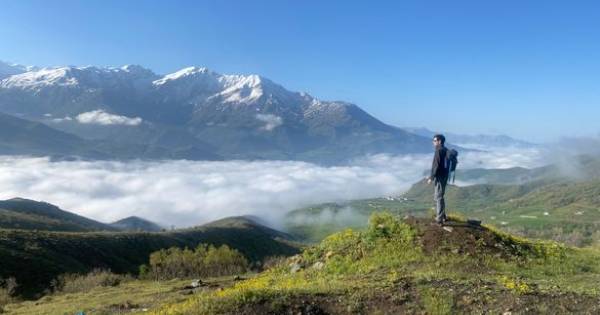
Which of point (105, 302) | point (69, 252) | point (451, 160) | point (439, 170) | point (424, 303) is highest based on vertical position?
point (451, 160)

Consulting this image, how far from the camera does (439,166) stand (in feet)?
72.6

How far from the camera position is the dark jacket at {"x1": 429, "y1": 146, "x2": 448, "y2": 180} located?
72.0ft

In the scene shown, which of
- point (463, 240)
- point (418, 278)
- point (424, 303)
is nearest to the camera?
point (424, 303)

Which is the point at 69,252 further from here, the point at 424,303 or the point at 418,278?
the point at 424,303

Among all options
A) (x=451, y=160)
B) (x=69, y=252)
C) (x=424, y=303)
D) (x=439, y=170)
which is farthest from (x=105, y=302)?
(x=69, y=252)

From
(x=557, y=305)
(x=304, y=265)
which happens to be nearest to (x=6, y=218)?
(x=304, y=265)

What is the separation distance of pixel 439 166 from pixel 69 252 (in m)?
97.8

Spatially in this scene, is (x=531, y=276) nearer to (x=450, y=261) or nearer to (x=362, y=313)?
(x=450, y=261)

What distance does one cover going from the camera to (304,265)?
2400 centimetres

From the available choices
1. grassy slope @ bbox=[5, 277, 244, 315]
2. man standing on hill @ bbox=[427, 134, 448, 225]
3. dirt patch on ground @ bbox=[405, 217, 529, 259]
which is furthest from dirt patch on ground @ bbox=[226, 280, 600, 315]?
man standing on hill @ bbox=[427, 134, 448, 225]

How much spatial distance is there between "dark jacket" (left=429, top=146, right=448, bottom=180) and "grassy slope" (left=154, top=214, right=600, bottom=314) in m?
2.32

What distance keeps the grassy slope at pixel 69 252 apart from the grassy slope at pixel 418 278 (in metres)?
48.4

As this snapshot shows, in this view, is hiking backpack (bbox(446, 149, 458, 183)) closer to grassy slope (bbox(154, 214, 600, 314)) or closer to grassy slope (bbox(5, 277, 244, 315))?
grassy slope (bbox(154, 214, 600, 314))

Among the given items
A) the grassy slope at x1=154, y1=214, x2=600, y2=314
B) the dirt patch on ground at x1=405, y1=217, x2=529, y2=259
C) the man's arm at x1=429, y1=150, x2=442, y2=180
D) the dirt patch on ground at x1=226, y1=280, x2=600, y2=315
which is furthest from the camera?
the man's arm at x1=429, y1=150, x2=442, y2=180
